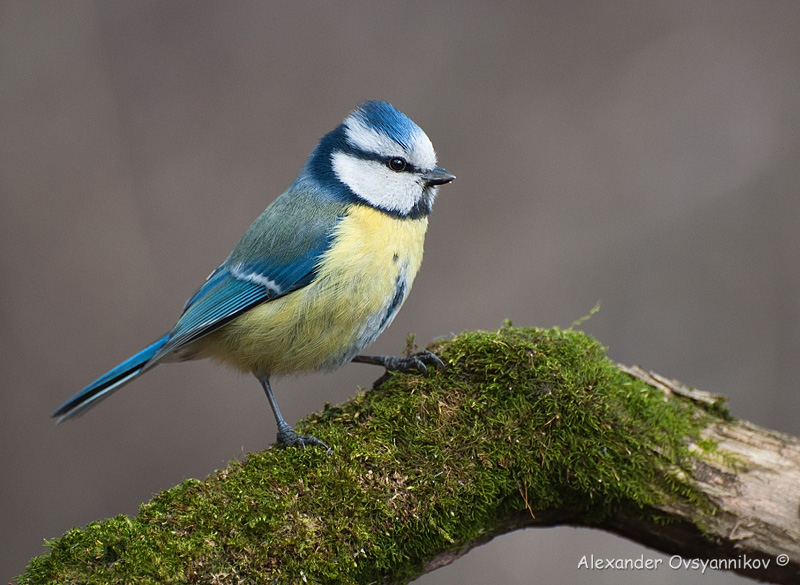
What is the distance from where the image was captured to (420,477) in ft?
6.66

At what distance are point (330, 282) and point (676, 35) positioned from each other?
3.84 metres

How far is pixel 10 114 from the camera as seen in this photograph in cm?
452

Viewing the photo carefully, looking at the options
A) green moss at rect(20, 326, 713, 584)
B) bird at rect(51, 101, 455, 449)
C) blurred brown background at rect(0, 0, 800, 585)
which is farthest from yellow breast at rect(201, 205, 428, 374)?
blurred brown background at rect(0, 0, 800, 585)

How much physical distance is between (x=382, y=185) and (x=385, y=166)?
8 centimetres

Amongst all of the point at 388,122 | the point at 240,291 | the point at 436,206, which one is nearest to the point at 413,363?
the point at 240,291

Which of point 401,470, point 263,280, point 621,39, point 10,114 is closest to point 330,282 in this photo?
point 263,280

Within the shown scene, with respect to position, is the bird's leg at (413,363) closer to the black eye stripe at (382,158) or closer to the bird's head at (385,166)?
the bird's head at (385,166)

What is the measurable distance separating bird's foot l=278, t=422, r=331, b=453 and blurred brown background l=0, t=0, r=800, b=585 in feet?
7.10

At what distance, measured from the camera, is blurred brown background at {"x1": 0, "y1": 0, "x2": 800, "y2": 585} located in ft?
14.2

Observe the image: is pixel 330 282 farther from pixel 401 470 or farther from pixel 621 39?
pixel 621 39

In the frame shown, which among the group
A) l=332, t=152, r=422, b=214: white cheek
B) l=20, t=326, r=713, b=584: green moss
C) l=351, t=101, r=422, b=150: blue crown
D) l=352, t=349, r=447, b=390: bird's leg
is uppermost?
l=351, t=101, r=422, b=150: blue crown

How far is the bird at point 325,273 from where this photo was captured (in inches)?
97.5

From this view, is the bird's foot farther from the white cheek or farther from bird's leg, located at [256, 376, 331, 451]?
the white cheek

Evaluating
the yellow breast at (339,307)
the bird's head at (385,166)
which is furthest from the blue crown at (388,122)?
the yellow breast at (339,307)
